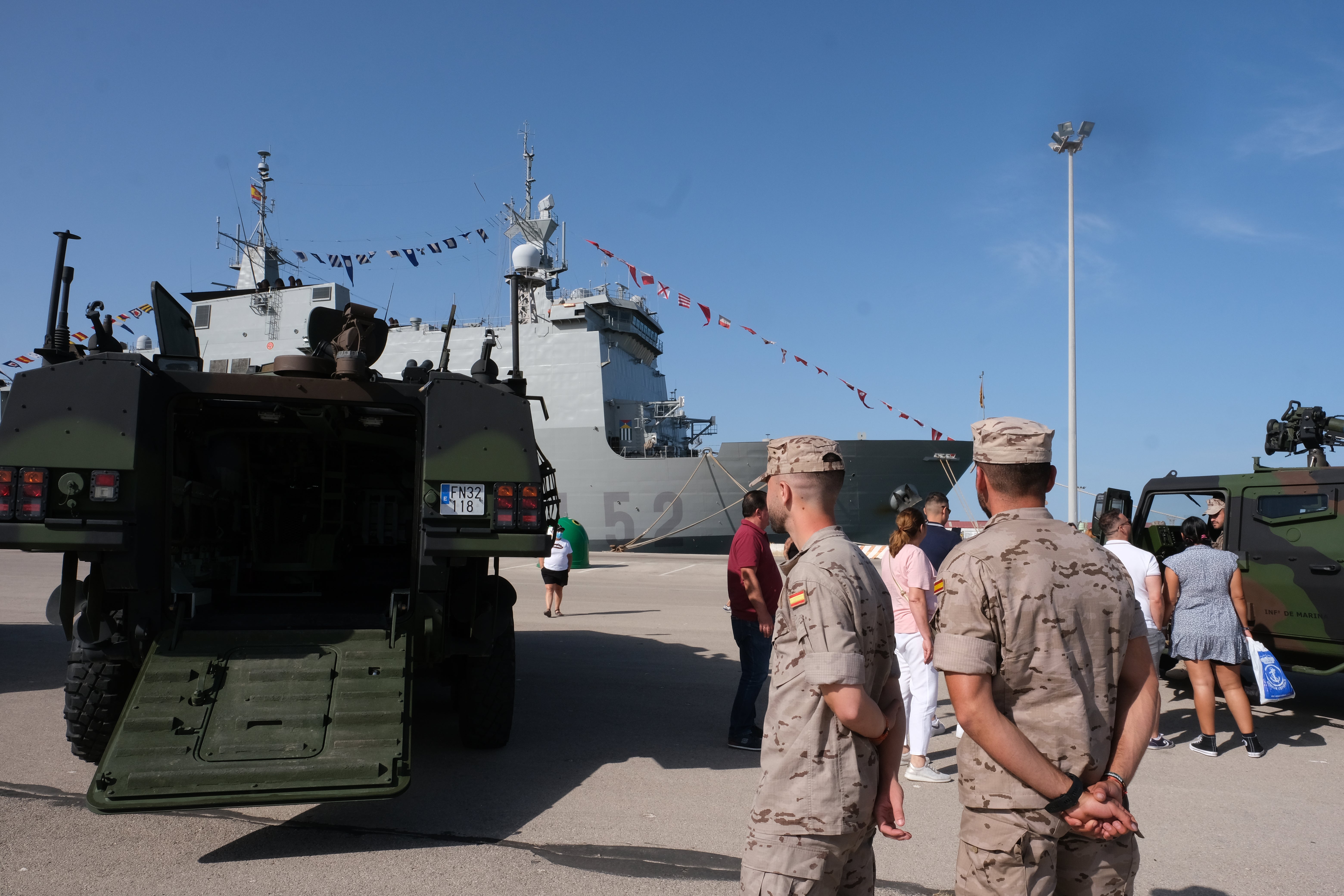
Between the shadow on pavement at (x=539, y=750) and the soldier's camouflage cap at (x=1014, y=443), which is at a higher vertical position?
the soldier's camouflage cap at (x=1014, y=443)

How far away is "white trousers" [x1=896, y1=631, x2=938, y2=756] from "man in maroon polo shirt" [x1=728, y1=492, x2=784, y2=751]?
801 mm

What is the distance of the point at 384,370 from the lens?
89.1 feet

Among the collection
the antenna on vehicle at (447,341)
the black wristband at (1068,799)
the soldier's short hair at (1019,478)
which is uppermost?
the antenna on vehicle at (447,341)

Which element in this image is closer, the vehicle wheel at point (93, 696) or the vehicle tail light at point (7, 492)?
the vehicle tail light at point (7, 492)

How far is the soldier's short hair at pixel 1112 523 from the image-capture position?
5734mm

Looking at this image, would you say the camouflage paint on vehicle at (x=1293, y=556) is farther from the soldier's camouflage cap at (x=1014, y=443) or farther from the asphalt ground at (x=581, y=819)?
the soldier's camouflage cap at (x=1014, y=443)

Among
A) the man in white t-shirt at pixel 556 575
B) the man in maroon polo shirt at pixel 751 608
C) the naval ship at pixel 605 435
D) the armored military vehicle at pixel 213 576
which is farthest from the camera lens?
the naval ship at pixel 605 435

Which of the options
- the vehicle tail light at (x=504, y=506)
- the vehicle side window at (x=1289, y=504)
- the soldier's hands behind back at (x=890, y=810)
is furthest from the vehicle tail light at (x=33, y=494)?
the vehicle side window at (x=1289, y=504)

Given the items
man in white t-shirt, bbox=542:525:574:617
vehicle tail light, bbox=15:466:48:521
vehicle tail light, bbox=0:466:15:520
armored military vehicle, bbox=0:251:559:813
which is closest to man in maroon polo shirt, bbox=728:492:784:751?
armored military vehicle, bbox=0:251:559:813

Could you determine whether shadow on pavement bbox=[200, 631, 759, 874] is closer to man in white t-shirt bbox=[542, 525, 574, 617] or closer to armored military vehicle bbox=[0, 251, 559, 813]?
armored military vehicle bbox=[0, 251, 559, 813]

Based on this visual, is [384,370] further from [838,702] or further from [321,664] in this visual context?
[838,702]

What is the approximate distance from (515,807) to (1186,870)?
292 centimetres

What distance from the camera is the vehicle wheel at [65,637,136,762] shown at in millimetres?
4426

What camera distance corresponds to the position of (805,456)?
2.25 m
